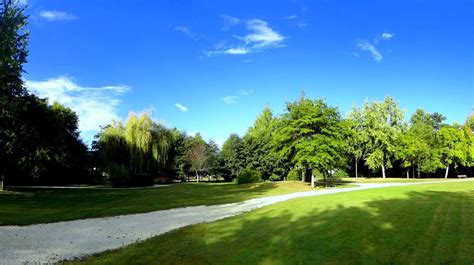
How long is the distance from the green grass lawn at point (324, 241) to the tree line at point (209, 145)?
14042 millimetres

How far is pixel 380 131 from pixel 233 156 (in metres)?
20.9

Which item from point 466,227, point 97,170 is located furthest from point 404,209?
point 97,170

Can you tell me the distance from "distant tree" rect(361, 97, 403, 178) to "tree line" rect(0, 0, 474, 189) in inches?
5.7

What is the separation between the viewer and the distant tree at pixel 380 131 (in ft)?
176

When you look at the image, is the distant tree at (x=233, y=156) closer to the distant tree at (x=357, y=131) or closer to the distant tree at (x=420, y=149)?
the distant tree at (x=357, y=131)

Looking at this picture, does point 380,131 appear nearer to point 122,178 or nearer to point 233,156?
point 233,156

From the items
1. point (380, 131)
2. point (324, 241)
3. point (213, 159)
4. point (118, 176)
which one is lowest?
point (324, 241)

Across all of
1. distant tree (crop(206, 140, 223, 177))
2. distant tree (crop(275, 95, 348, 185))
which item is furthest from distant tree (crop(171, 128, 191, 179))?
distant tree (crop(275, 95, 348, 185))

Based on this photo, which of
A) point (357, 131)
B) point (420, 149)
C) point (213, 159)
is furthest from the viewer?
point (213, 159)

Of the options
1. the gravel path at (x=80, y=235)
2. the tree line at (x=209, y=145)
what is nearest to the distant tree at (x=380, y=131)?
the tree line at (x=209, y=145)

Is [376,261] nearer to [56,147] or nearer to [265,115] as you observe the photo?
[56,147]

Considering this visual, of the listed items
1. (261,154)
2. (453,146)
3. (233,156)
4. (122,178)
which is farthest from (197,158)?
(453,146)

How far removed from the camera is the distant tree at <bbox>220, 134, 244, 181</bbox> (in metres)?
55.1

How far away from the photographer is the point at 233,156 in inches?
2191
